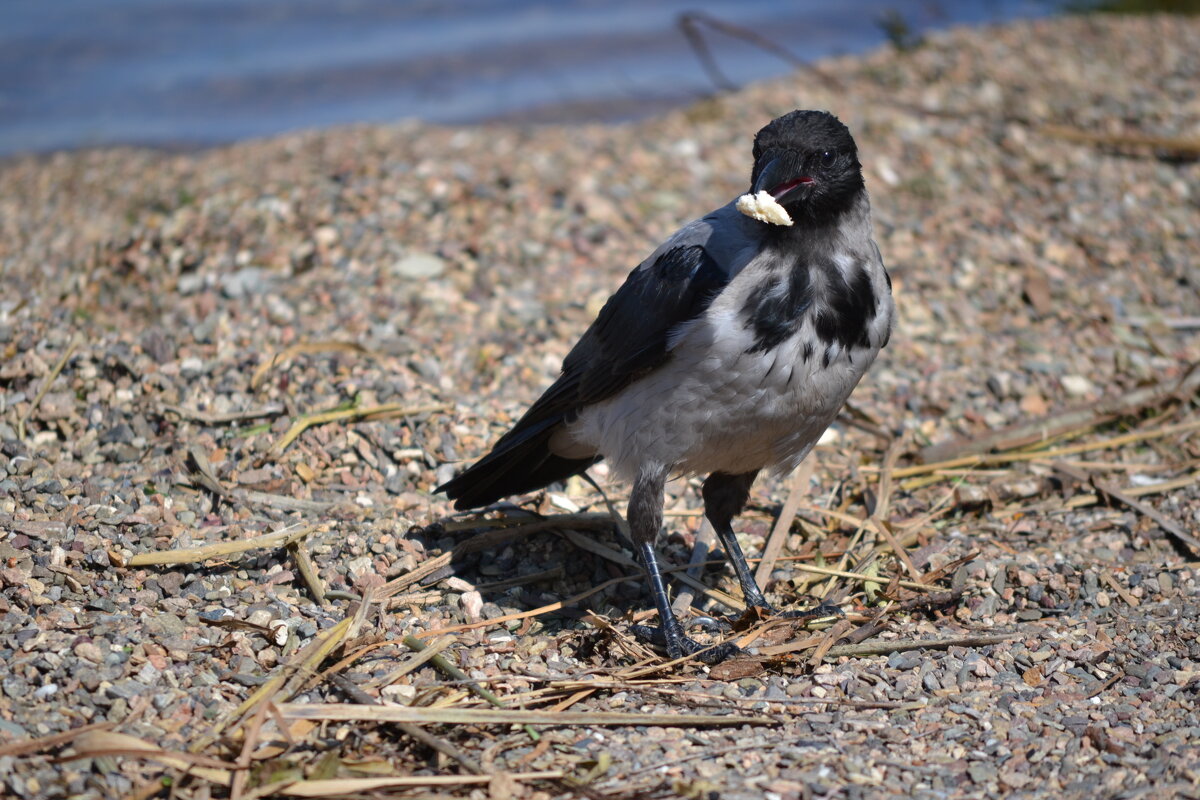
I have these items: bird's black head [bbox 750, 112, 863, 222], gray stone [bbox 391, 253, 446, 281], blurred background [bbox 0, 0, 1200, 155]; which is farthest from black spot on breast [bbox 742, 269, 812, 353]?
blurred background [bbox 0, 0, 1200, 155]

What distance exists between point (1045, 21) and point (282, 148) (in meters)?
6.21

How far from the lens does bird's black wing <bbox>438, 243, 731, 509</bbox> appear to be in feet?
12.7

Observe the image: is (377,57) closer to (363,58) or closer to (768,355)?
(363,58)

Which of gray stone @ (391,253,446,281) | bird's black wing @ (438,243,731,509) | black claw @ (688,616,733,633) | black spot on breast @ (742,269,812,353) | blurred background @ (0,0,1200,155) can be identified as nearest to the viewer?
black spot on breast @ (742,269,812,353)

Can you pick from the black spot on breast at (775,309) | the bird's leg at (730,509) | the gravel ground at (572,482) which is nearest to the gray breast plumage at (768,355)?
the black spot on breast at (775,309)

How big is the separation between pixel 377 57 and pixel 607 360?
8.25m

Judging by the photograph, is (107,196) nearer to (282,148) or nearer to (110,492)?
(282,148)

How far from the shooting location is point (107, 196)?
7680mm

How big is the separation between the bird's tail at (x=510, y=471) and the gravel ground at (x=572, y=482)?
0.16m

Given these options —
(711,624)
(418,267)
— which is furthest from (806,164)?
(418,267)

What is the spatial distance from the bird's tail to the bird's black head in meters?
1.21

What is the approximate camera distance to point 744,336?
12.1 feet

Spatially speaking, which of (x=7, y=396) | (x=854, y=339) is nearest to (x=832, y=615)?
(x=854, y=339)

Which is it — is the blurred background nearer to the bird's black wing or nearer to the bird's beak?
the bird's black wing
